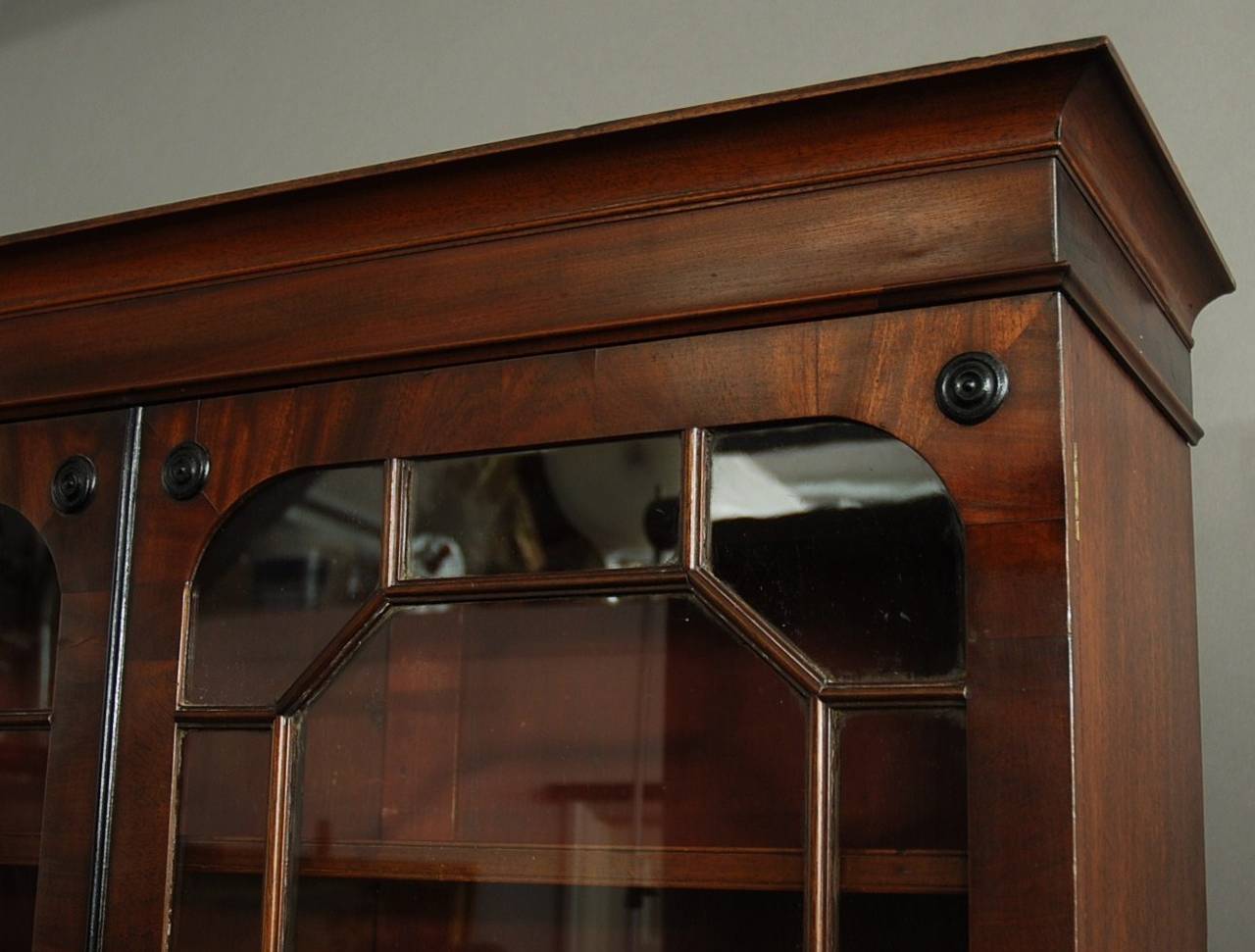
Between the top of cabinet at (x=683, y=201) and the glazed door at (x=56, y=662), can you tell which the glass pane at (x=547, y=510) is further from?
the glazed door at (x=56, y=662)

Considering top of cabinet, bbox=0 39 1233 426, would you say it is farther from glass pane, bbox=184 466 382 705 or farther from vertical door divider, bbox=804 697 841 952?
vertical door divider, bbox=804 697 841 952

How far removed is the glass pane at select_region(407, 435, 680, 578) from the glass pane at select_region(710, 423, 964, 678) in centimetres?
3

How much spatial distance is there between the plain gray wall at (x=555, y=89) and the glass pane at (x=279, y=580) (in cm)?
40

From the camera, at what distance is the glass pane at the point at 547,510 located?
2.55 ft

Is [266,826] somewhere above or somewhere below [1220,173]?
below

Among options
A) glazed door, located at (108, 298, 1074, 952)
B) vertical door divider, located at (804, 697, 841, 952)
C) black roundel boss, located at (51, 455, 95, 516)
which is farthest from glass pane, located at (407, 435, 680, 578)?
black roundel boss, located at (51, 455, 95, 516)

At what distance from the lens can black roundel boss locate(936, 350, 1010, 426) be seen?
70 centimetres

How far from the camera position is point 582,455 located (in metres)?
0.80

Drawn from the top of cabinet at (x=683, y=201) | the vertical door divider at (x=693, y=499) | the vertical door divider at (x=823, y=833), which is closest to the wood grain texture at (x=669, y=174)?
the top of cabinet at (x=683, y=201)

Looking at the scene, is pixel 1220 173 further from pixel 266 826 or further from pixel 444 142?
pixel 266 826

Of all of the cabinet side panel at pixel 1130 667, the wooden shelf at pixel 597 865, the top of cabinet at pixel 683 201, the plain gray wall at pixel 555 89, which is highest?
the plain gray wall at pixel 555 89

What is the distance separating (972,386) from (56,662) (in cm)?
53

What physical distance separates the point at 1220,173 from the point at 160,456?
0.68 metres

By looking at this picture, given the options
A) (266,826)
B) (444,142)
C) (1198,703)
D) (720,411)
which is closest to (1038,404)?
(720,411)
